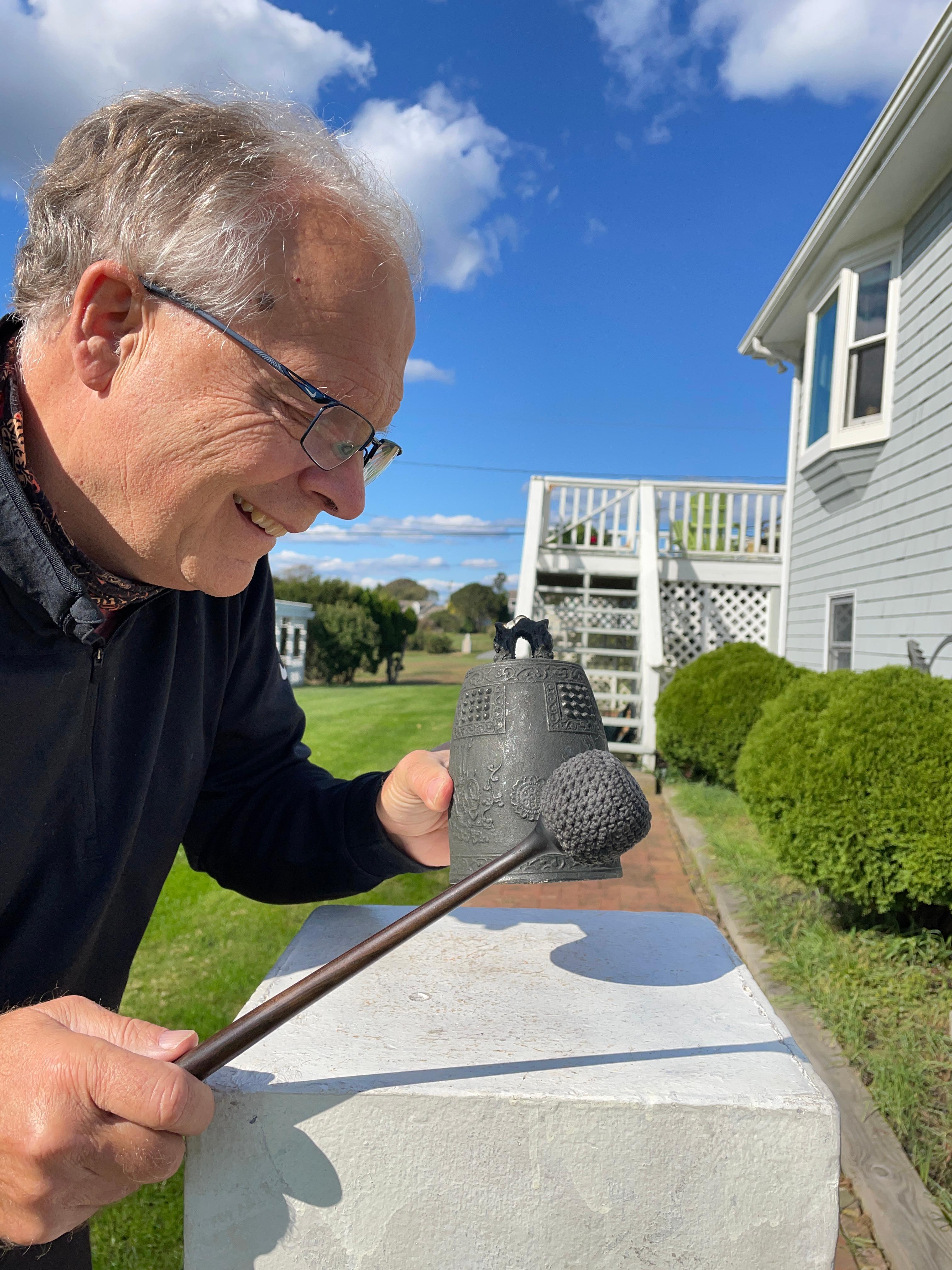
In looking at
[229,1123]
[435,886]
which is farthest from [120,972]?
[435,886]

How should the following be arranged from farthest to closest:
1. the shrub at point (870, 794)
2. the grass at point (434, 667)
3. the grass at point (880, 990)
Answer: the grass at point (434, 667) → the shrub at point (870, 794) → the grass at point (880, 990)

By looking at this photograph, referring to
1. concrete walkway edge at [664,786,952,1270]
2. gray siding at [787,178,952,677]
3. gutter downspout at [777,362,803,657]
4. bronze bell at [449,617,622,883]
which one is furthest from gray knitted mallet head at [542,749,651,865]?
gutter downspout at [777,362,803,657]

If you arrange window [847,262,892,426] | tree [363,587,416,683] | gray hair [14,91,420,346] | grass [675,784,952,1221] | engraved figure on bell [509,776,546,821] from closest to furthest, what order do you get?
gray hair [14,91,420,346], engraved figure on bell [509,776,546,821], grass [675,784,952,1221], window [847,262,892,426], tree [363,587,416,683]

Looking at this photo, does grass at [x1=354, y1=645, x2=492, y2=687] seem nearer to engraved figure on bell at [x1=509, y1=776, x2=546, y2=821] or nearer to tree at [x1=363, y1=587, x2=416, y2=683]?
tree at [x1=363, y1=587, x2=416, y2=683]

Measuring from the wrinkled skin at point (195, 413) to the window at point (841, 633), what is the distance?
24.7 feet

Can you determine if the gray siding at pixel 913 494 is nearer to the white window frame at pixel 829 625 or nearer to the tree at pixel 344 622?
the white window frame at pixel 829 625

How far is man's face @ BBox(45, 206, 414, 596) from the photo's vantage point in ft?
4.05

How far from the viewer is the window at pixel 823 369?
801 cm

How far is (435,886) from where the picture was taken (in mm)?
5500

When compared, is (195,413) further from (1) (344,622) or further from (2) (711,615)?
(1) (344,622)

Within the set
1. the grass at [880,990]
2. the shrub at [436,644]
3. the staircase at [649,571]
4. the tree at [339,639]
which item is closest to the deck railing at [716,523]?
the staircase at [649,571]

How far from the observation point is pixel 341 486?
1380 mm

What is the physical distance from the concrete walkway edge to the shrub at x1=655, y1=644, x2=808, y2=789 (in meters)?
3.91

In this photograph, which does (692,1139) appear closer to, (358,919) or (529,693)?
(529,693)
